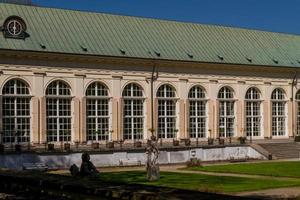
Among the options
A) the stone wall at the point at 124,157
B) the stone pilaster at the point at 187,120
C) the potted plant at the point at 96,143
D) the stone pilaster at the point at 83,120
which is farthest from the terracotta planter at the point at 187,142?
the stone pilaster at the point at 83,120

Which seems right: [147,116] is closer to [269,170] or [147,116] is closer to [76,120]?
[76,120]

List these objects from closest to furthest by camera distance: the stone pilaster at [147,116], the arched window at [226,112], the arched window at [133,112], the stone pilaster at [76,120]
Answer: the stone pilaster at [76,120] < the arched window at [133,112] < the stone pilaster at [147,116] < the arched window at [226,112]

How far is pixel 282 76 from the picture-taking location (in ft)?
213

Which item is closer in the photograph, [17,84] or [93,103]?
[17,84]

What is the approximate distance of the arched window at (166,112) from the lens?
55969 mm

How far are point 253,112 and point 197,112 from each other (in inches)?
286

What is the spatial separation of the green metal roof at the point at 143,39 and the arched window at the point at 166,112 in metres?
3.03

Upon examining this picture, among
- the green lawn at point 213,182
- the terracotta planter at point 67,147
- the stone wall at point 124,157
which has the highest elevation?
the terracotta planter at point 67,147

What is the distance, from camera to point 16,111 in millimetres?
47844

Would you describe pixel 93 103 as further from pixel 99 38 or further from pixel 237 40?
pixel 237 40

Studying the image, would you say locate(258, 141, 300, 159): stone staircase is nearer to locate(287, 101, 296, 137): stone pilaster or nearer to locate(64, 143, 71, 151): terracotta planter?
locate(287, 101, 296, 137): stone pilaster

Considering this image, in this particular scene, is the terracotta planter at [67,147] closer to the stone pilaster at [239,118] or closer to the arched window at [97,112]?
the arched window at [97,112]

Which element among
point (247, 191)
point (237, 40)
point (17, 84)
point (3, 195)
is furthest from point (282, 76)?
point (3, 195)

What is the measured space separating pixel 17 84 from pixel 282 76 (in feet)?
94.4
